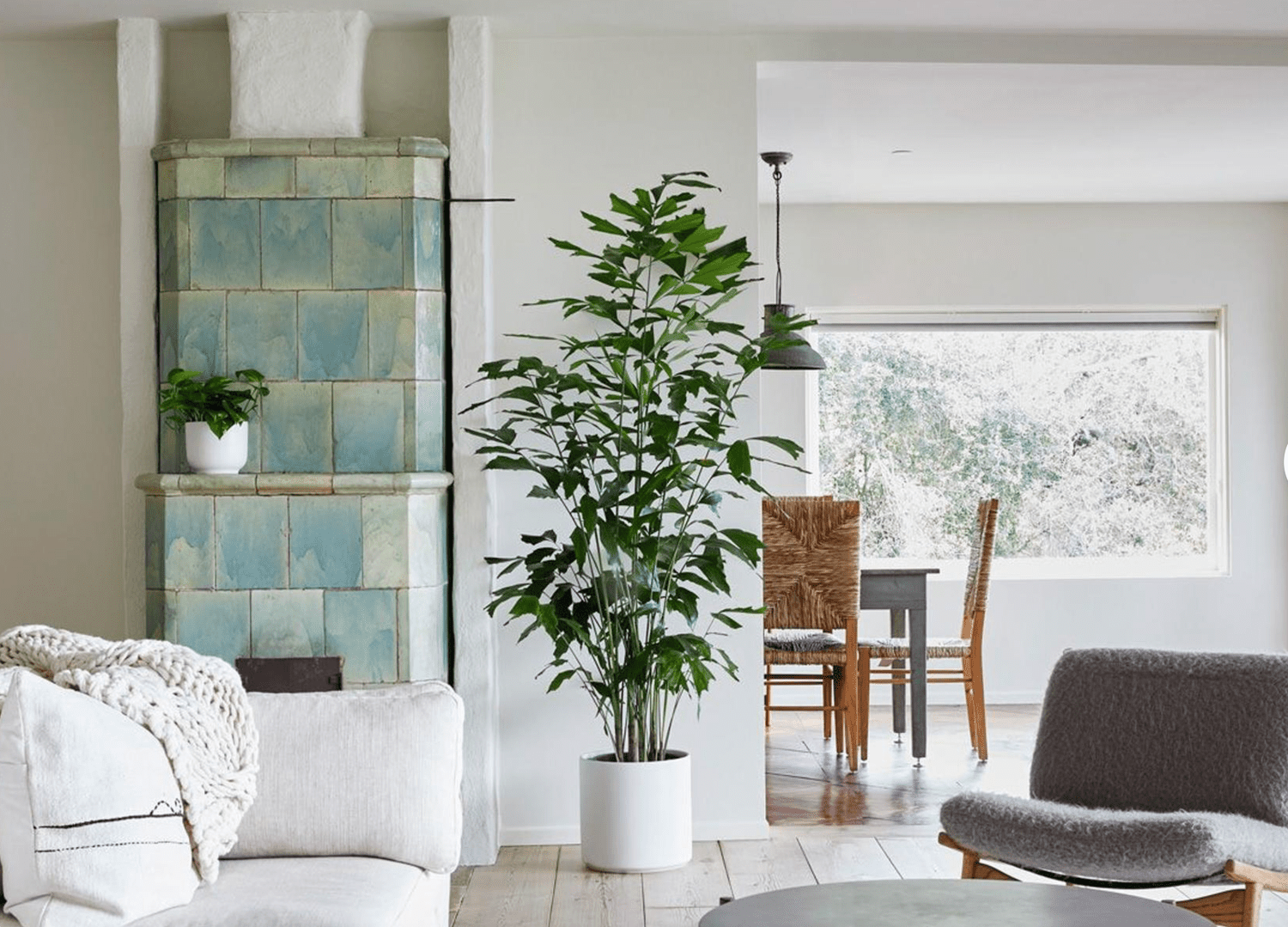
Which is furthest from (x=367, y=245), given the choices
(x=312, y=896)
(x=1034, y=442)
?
(x=1034, y=442)

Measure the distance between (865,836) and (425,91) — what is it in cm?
265

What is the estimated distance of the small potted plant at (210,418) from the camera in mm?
4008

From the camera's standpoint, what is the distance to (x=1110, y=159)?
20.2 ft

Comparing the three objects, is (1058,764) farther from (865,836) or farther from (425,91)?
(425,91)

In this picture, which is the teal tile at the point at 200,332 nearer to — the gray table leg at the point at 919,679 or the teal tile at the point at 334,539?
the teal tile at the point at 334,539

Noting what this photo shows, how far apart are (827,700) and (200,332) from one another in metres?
3.02

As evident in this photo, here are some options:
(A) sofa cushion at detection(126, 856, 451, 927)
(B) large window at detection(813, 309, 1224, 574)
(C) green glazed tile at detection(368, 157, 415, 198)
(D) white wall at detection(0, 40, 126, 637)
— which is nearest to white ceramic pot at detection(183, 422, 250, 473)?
(D) white wall at detection(0, 40, 126, 637)

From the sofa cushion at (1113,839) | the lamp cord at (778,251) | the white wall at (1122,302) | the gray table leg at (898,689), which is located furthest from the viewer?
the white wall at (1122,302)

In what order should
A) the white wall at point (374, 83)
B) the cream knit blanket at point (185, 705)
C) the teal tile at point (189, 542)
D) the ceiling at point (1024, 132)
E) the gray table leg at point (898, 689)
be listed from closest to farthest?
1. the cream knit blanket at point (185, 705)
2. the teal tile at point (189, 542)
3. the white wall at point (374, 83)
4. the ceiling at point (1024, 132)
5. the gray table leg at point (898, 689)

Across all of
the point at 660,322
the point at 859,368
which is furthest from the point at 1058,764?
the point at 859,368

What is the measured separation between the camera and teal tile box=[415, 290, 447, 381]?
4184mm

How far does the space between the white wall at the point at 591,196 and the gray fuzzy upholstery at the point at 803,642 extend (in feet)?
3.45

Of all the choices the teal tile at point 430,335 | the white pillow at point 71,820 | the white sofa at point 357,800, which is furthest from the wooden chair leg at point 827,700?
the white pillow at point 71,820

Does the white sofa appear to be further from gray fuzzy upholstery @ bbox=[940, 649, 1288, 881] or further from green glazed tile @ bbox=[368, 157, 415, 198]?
green glazed tile @ bbox=[368, 157, 415, 198]
